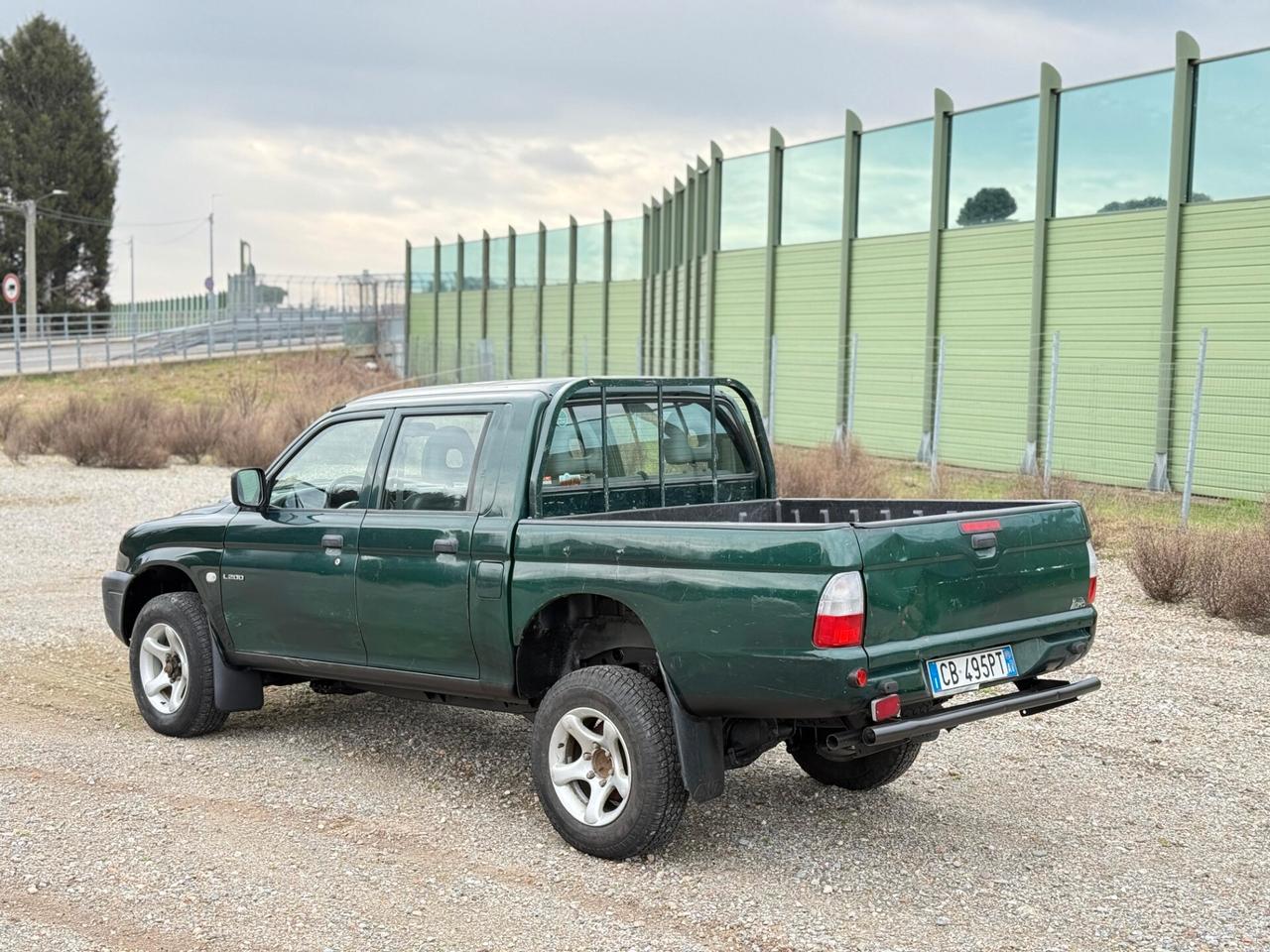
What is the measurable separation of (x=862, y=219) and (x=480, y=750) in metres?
20.5

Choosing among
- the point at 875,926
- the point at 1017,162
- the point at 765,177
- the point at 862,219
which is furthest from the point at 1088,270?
the point at 875,926

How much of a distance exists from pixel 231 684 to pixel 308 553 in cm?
101

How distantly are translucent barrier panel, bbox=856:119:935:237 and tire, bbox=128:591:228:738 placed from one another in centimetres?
1916

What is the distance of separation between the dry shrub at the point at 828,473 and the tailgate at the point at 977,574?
997cm

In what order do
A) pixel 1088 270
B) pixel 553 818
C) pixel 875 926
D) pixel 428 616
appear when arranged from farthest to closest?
1. pixel 1088 270
2. pixel 428 616
3. pixel 553 818
4. pixel 875 926

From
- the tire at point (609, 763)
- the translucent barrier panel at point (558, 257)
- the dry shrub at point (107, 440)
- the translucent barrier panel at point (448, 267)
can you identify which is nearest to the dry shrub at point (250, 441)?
the dry shrub at point (107, 440)

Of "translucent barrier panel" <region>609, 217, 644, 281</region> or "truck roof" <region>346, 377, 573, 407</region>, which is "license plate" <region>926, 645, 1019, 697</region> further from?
"translucent barrier panel" <region>609, 217, 644, 281</region>

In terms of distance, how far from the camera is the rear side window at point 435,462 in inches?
241

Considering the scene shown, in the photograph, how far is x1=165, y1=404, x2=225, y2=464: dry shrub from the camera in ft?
82.1

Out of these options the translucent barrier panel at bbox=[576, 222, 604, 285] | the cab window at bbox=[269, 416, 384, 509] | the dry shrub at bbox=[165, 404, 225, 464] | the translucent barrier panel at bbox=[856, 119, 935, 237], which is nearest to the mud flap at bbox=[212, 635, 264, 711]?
the cab window at bbox=[269, 416, 384, 509]

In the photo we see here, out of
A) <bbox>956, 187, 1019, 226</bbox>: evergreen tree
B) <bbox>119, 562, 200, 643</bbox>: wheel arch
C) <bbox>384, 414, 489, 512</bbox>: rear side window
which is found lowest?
<bbox>119, 562, 200, 643</bbox>: wheel arch

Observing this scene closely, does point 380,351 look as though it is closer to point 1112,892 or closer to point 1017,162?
point 1017,162

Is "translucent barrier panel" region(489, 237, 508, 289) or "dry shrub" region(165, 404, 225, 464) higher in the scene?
"translucent barrier panel" region(489, 237, 508, 289)

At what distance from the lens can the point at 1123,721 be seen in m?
7.71
